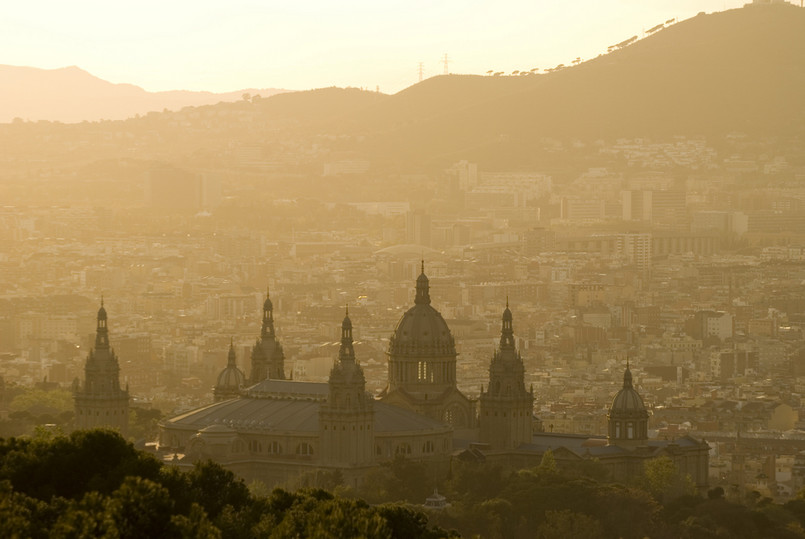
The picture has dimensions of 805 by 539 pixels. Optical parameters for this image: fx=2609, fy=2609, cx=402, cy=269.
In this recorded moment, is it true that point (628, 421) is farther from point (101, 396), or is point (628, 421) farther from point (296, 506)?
point (296, 506)

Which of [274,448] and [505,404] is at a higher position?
[505,404]

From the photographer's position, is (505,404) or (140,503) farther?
(505,404)

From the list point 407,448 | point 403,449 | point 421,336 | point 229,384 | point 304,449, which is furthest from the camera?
point 229,384

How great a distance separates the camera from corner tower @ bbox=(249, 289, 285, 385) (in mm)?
113250

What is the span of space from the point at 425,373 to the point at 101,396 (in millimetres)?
13475

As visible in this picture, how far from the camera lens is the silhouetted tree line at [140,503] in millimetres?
49344

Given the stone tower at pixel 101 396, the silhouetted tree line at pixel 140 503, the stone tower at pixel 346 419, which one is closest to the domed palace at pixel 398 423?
the stone tower at pixel 346 419

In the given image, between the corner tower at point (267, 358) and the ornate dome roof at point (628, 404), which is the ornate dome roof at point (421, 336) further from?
the ornate dome roof at point (628, 404)

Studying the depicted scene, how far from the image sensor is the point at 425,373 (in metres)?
109

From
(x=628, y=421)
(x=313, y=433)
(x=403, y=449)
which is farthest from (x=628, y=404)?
(x=313, y=433)

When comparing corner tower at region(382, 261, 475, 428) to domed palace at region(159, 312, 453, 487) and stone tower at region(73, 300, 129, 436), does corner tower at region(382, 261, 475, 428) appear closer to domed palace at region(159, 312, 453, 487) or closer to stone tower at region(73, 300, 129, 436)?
domed palace at region(159, 312, 453, 487)

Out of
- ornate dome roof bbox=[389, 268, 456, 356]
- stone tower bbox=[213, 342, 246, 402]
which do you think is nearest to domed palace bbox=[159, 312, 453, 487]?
ornate dome roof bbox=[389, 268, 456, 356]

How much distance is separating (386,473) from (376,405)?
7.40m

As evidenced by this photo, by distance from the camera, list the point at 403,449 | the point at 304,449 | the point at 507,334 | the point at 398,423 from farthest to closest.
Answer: the point at 507,334 → the point at 398,423 → the point at 403,449 → the point at 304,449
